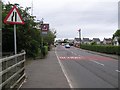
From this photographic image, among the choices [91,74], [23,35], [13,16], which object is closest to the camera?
[13,16]

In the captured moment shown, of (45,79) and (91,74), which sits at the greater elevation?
(45,79)

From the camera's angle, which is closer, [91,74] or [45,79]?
[45,79]

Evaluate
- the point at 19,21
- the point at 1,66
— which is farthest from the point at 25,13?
the point at 1,66

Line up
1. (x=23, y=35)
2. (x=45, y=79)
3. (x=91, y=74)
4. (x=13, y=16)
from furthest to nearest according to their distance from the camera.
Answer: (x=23, y=35)
(x=91, y=74)
(x=45, y=79)
(x=13, y=16)

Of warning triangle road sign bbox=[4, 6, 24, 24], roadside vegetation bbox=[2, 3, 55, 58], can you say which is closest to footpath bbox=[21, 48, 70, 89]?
warning triangle road sign bbox=[4, 6, 24, 24]

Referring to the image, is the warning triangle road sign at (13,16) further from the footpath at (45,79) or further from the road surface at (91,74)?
the road surface at (91,74)

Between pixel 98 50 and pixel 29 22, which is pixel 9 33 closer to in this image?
pixel 29 22

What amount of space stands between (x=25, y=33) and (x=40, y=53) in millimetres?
12840

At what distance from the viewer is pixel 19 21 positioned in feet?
39.7

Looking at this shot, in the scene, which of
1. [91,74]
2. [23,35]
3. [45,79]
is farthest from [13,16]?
[23,35]

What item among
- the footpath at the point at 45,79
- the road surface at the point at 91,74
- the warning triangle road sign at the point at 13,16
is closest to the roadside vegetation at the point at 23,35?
the road surface at the point at 91,74

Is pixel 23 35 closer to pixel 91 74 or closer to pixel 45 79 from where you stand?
pixel 91 74

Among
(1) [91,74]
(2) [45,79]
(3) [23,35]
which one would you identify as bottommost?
(1) [91,74]

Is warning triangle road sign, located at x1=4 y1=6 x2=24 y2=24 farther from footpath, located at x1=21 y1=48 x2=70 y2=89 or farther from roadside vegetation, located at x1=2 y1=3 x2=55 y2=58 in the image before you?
roadside vegetation, located at x1=2 y1=3 x2=55 y2=58
